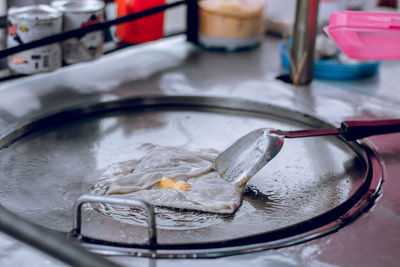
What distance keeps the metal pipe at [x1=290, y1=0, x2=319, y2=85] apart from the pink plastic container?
0.21 metres

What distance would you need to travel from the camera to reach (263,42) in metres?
Result: 2.14

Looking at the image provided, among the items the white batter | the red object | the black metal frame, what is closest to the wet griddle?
the white batter

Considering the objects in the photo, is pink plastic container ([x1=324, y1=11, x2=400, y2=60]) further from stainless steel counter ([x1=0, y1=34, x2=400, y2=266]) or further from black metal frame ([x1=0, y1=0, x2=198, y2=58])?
black metal frame ([x1=0, y1=0, x2=198, y2=58])

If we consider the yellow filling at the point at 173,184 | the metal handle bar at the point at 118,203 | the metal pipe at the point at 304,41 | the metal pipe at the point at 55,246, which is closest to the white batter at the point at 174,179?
the yellow filling at the point at 173,184

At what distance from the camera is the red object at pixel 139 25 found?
5.53 ft

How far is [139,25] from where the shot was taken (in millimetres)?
1754

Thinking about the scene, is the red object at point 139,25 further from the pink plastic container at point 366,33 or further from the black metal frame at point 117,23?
the pink plastic container at point 366,33

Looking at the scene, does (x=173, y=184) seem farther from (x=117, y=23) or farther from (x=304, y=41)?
Result: (x=304, y=41)

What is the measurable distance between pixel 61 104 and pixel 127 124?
0.21 meters

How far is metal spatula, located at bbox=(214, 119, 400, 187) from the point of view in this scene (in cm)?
107

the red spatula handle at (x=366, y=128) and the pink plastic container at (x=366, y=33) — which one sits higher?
the pink plastic container at (x=366, y=33)

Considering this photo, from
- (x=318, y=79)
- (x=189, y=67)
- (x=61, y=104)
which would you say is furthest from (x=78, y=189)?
(x=318, y=79)

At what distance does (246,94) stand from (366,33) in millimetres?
392

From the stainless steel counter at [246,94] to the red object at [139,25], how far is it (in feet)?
0.35
